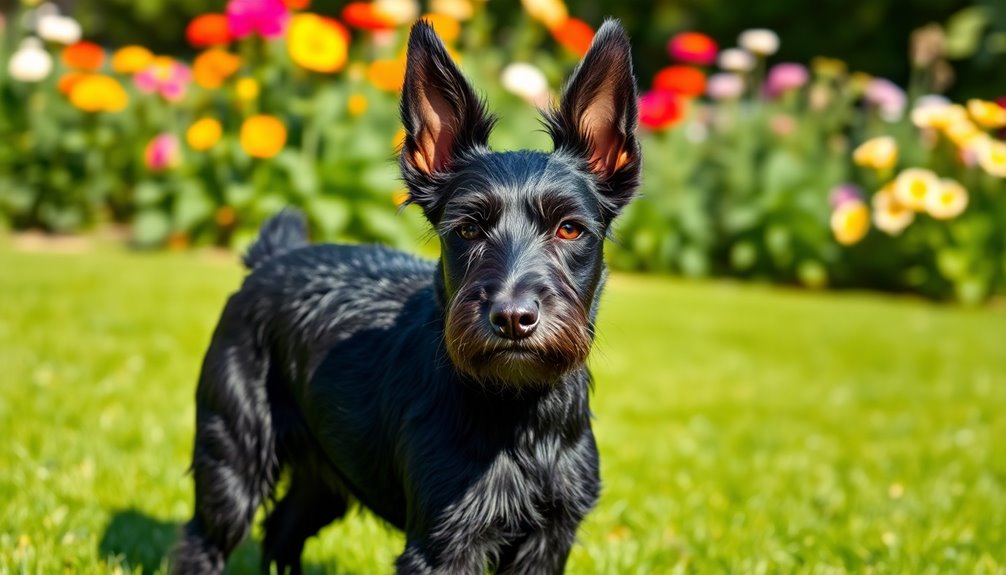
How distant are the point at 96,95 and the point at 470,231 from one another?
34.3ft

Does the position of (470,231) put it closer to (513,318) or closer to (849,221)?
(513,318)

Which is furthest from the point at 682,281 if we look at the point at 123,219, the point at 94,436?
the point at 94,436

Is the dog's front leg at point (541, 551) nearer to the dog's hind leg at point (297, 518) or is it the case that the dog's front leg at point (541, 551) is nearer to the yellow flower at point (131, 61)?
the dog's hind leg at point (297, 518)

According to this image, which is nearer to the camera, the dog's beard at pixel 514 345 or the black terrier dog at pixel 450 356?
the dog's beard at pixel 514 345

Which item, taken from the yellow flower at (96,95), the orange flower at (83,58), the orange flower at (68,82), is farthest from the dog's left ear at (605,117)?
the orange flower at (83,58)

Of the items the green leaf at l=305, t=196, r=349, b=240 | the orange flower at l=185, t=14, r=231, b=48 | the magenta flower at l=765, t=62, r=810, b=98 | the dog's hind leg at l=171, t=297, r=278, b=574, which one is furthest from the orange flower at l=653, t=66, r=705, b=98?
the dog's hind leg at l=171, t=297, r=278, b=574

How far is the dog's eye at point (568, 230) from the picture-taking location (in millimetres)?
3215

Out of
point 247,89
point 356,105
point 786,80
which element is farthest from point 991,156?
point 247,89

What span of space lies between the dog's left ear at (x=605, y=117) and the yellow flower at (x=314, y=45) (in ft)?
26.5

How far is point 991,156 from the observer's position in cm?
1235

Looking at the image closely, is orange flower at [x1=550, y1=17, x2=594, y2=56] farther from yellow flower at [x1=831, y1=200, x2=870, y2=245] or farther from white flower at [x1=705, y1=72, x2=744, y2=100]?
yellow flower at [x1=831, y1=200, x2=870, y2=245]

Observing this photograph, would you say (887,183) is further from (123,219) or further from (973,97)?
(123,219)

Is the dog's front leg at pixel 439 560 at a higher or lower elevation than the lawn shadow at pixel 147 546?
higher

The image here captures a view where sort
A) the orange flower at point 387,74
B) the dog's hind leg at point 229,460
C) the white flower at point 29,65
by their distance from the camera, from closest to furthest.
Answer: the dog's hind leg at point 229,460 → the orange flower at point 387,74 → the white flower at point 29,65
